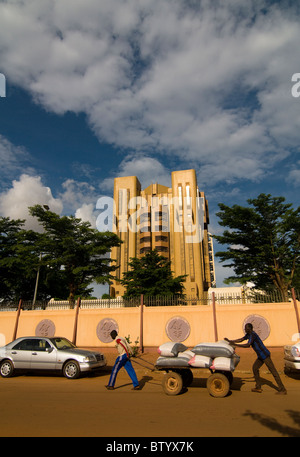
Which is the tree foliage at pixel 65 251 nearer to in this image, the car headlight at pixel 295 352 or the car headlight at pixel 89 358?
the car headlight at pixel 89 358

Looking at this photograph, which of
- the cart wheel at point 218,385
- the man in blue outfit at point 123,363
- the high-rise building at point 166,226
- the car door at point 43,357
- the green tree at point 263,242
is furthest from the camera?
the high-rise building at point 166,226

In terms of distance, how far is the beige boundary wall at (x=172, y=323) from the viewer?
44.4 feet

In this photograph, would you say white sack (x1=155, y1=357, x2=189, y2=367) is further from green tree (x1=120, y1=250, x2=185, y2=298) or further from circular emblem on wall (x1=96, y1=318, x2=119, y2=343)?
green tree (x1=120, y1=250, x2=185, y2=298)

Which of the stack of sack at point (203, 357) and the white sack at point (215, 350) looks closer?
the stack of sack at point (203, 357)

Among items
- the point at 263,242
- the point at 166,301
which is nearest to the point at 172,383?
the point at 166,301

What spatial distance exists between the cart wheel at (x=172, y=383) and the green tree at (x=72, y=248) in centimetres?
1762

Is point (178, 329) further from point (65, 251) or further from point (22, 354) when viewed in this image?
point (65, 251)

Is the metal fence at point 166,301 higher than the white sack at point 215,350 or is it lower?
higher

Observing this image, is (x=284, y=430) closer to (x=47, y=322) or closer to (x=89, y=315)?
(x=89, y=315)

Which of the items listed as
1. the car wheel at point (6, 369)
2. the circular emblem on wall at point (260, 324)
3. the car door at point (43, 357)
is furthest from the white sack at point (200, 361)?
the circular emblem on wall at point (260, 324)

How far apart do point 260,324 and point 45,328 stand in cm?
1207

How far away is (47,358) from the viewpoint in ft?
31.0
